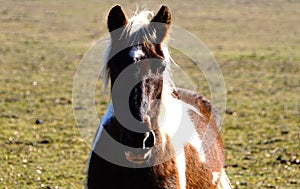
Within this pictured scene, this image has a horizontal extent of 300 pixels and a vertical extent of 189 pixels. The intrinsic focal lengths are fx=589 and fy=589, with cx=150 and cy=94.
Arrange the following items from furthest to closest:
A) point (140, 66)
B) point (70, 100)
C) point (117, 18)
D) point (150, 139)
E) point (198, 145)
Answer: point (70, 100)
point (198, 145)
point (117, 18)
point (140, 66)
point (150, 139)

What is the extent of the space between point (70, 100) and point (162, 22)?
11298 mm

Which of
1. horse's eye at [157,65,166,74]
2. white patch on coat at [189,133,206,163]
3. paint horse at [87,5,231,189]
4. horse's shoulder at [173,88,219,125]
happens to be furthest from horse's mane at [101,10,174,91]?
horse's shoulder at [173,88,219,125]

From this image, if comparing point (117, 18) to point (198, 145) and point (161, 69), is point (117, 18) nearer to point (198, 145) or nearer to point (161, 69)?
point (161, 69)

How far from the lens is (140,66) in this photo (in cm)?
458

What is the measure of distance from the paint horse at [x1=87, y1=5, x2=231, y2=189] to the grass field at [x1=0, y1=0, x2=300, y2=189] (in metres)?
0.58

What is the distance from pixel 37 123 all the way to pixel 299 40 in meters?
23.4

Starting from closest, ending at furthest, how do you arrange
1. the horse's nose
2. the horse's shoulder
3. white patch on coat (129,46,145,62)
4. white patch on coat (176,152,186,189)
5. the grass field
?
1. the horse's nose
2. white patch on coat (129,46,145,62)
3. white patch on coat (176,152,186,189)
4. the horse's shoulder
5. the grass field

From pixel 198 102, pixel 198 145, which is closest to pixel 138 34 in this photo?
pixel 198 145

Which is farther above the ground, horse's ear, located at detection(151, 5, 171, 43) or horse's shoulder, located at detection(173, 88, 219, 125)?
horse's ear, located at detection(151, 5, 171, 43)

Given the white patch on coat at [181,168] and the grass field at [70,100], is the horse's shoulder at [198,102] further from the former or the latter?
the grass field at [70,100]

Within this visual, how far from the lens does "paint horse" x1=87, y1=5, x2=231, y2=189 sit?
445 cm

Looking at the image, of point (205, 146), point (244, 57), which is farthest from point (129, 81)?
point (244, 57)

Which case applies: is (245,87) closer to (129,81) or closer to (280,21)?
(129,81)

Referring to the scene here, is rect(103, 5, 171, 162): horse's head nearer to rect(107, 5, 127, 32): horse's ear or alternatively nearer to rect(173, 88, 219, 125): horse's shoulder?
→ rect(107, 5, 127, 32): horse's ear
